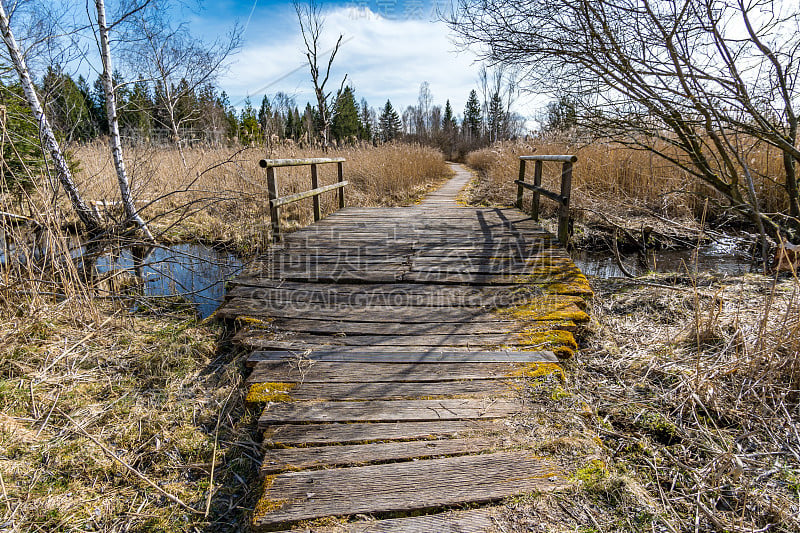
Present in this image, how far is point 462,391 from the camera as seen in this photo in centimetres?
189

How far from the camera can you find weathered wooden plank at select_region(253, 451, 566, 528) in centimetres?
130

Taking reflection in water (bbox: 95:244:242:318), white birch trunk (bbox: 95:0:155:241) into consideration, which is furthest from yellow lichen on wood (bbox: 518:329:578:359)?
white birch trunk (bbox: 95:0:155:241)

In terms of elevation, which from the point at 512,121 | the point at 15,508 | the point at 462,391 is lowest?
the point at 15,508

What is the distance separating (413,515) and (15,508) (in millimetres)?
1465

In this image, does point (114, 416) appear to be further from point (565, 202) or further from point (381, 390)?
point (565, 202)

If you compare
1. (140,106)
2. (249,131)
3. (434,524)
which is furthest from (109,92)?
(249,131)

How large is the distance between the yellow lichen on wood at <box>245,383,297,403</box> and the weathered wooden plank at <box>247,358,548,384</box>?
0.12 feet

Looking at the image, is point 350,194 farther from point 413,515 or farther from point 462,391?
point 413,515

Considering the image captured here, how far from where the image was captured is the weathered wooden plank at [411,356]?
84.7 inches

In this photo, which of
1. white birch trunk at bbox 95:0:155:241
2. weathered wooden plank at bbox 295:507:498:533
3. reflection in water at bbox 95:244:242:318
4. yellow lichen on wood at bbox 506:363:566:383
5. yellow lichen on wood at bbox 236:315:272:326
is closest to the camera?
weathered wooden plank at bbox 295:507:498:533

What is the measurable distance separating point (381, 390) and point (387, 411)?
164mm

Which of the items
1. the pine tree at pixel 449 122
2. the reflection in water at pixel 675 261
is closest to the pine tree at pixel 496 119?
the pine tree at pixel 449 122

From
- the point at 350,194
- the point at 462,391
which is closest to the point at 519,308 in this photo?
the point at 462,391

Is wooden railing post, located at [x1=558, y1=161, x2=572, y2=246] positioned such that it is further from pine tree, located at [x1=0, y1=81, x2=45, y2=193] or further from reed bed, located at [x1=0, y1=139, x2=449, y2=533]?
pine tree, located at [x1=0, y1=81, x2=45, y2=193]
